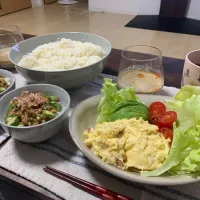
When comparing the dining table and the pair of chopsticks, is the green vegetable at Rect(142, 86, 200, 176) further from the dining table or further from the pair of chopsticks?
the dining table

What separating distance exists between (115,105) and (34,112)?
21 cm

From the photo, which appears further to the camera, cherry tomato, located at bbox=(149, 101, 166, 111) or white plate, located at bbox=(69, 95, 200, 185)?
cherry tomato, located at bbox=(149, 101, 166, 111)

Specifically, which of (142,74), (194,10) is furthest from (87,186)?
(194,10)

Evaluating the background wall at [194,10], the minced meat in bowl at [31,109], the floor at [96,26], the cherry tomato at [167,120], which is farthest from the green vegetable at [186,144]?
the background wall at [194,10]

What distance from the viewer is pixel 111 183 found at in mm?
539

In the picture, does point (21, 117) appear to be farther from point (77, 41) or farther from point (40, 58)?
point (77, 41)

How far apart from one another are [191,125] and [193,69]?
197mm

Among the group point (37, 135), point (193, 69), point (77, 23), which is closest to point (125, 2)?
point (77, 23)

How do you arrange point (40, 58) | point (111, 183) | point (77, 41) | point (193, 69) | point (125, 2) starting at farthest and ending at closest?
point (125, 2) < point (77, 41) < point (40, 58) < point (193, 69) < point (111, 183)

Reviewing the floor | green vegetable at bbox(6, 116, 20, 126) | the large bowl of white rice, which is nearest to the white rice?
the large bowl of white rice

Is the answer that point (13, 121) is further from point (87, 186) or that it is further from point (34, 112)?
point (87, 186)

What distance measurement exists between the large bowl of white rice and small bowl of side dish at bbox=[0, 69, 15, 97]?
5 centimetres

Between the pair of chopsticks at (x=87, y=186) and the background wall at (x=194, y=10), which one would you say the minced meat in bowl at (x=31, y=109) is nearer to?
the pair of chopsticks at (x=87, y=186)

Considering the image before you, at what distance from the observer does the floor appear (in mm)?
2121
